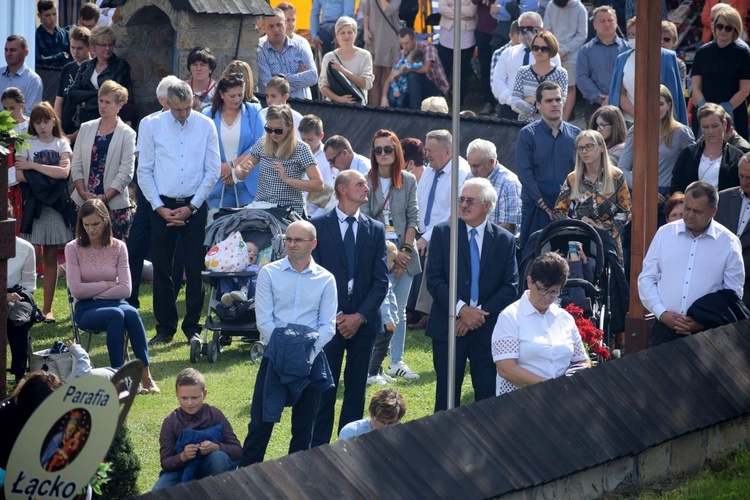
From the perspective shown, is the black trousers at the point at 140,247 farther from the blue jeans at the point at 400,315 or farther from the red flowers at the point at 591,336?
the red flowers at the point at 591,336

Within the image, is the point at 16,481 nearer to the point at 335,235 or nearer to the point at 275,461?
the point at 275,461

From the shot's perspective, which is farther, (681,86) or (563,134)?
(681,86)

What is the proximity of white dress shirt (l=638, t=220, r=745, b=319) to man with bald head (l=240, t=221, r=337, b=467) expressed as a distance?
7.51 feet

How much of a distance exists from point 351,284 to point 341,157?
118 inches

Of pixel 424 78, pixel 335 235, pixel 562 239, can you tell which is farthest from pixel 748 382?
pixel 424 78

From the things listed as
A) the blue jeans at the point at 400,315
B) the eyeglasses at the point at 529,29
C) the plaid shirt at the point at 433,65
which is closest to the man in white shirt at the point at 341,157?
the blue jeans at the point at 400,315

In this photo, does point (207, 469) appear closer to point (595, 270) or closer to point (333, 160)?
point (595, 270)

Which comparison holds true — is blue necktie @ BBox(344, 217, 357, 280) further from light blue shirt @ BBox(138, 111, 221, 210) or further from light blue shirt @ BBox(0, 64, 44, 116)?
light blue shirt @ BBox(0, 64, 44, 116)

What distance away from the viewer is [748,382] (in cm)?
996

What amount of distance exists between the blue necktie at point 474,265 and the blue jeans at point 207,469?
232cm

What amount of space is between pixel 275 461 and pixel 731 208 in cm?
533

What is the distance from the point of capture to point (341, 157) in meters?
13.4

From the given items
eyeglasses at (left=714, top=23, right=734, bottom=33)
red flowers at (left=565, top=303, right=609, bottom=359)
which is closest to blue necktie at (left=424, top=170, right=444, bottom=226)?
red flowers at (left=565, top=303, right=609, bottom=359)

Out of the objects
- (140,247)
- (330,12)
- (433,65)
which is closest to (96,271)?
(140,247)
